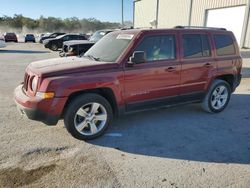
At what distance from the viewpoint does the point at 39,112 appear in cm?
392

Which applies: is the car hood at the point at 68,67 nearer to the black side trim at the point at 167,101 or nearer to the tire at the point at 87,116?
the tire at the point at 87,116

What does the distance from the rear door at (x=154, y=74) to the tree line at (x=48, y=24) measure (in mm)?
69405

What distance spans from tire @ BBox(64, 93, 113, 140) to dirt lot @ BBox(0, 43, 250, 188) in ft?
0.57

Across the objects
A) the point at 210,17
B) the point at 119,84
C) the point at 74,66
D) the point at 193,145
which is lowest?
the point at 193,145

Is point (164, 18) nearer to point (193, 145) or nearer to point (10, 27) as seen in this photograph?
point (193, 145)

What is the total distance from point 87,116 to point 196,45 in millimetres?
2761

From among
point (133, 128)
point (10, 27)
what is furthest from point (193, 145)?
point (10, 27)

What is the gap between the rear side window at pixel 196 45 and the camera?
516 centimetres

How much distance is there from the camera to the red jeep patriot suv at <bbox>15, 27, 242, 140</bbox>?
13.1 feet

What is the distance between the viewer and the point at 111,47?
4.91 m

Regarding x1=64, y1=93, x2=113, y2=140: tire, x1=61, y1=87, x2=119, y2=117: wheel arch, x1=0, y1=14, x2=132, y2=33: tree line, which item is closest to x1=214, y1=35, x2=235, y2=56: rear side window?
x1=61, y1=87, x2=119, y2=117: wheel arch

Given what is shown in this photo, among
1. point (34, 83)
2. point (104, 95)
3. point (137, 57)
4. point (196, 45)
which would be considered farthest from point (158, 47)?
point (34, 83)

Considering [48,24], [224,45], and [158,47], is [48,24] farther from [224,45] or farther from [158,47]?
[158,47]

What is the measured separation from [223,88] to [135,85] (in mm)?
2550
